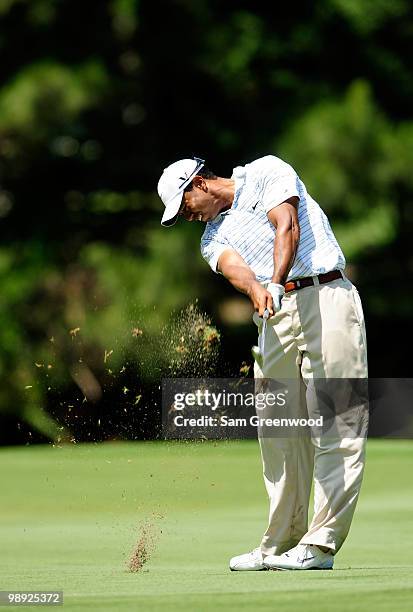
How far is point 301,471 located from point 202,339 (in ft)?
2.13

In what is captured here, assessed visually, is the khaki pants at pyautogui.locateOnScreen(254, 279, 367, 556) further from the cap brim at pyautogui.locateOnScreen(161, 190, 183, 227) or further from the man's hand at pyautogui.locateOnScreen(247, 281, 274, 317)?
the cap brim at pyautogui.locateOnScreen(161, 190, 183, 227)

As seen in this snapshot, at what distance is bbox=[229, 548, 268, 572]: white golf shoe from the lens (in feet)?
17.2

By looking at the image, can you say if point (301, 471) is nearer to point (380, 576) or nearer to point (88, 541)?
point (380, 576)

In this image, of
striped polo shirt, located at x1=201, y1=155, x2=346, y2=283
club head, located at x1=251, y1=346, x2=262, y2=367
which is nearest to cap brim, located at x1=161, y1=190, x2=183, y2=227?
striped polo shirt, located at x1=201, y1=155, x2=346, y2=283

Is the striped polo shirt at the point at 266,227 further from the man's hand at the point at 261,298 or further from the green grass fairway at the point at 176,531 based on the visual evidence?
the green grass fairway at the point at 176,531

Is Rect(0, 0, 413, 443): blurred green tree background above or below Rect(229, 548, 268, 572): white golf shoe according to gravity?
above

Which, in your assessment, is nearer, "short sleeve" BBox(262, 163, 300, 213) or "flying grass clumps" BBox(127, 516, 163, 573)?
"short sleeve" BBox(262, 163, 300, 213)

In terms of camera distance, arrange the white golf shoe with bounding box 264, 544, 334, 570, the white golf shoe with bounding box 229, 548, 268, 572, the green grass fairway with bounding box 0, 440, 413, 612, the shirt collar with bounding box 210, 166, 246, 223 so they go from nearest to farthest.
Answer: the green grass fairway with bounding box 0, 440, 413, 612 → the white golf shoe with bounding box 264, 544, 334, 570 → the white golf shoe with bounding box 229, 548, 268, 572 → the shirt collar with bounding box 210, 166, 246, 223

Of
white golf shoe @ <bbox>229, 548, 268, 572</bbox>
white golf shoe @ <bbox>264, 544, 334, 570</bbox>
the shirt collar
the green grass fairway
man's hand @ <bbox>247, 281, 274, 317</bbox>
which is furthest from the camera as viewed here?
the shirt collar

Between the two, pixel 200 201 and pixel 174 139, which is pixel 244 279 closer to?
pixel 200 201

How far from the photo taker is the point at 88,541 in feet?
21.6

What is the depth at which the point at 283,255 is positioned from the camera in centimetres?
503

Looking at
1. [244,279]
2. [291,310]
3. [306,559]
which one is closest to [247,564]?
[306,559]

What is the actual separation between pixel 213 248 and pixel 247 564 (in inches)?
47.5
